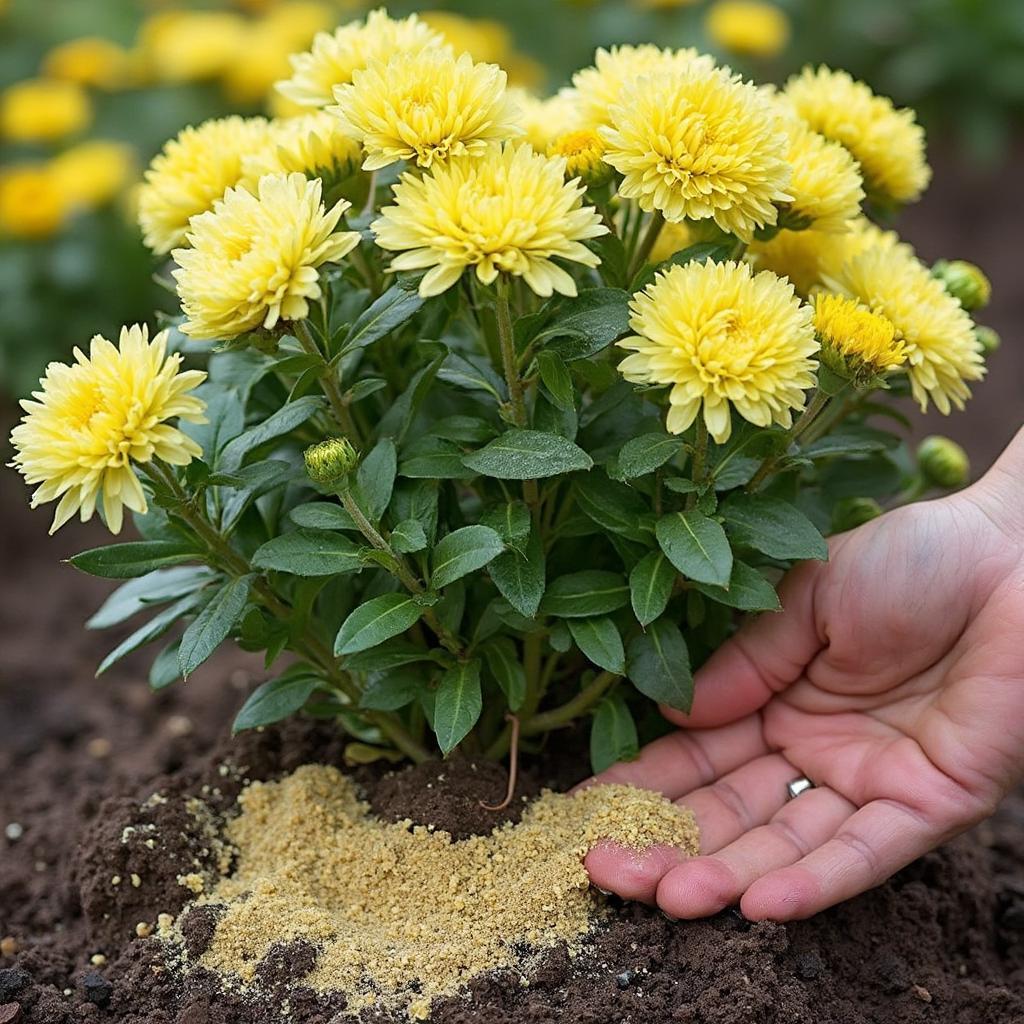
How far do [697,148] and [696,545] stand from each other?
507mm

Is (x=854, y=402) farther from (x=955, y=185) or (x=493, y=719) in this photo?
(x=955, y=185)

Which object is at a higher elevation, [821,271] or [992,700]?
[821,271]

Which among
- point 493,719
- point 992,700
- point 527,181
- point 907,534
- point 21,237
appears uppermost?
point 527,181

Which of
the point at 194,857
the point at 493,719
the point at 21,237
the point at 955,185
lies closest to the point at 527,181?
the point at 493,719

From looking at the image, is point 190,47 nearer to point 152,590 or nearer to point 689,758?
point 152,590

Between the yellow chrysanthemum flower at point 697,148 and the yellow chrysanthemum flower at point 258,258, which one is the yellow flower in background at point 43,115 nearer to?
the yellow chrysanthemum flower at point 258,258

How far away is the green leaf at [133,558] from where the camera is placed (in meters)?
1.84

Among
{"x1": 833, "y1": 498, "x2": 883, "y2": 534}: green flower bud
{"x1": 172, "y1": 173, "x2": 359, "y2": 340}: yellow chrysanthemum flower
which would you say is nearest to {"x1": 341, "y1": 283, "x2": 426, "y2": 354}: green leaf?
{"x1": 172, "y1": 173, "x2": 359, "y2": 340}: yellow chrysanthemum flower

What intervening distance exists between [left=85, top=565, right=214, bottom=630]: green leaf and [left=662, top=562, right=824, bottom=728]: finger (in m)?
0.76

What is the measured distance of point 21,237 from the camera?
4.21 meters

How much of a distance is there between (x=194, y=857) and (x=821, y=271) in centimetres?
131

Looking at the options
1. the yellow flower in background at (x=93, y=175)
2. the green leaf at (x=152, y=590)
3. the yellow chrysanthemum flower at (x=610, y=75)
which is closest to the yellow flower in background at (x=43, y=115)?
the yellow flower in background at (x=93, y=175)

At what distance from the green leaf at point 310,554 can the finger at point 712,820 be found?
1.84ft

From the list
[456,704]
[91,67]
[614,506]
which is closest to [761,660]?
[614,506]
